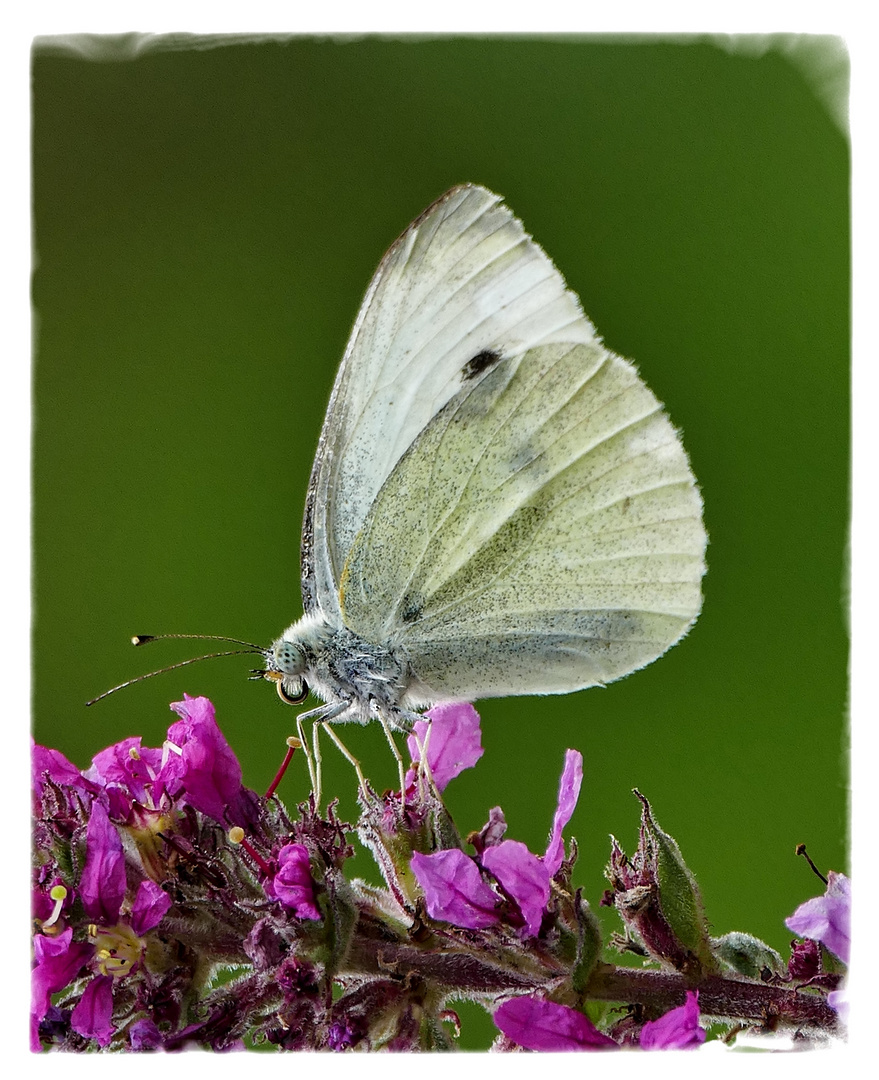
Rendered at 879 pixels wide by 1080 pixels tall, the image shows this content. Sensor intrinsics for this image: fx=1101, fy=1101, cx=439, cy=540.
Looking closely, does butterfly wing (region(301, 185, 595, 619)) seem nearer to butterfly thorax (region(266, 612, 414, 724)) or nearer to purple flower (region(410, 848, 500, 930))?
butterfly thorax (region(266, 612, 414, 724))

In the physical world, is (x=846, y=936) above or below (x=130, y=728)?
below

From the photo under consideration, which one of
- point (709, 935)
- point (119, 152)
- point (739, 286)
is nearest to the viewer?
point (709, 935)

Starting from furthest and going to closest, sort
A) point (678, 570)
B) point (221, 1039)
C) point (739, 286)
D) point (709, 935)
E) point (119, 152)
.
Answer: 1. point (739, 286)
2. point (119, 152)
3. point (678, 570)
4. point (709, 935)
5. point (221, 1039)

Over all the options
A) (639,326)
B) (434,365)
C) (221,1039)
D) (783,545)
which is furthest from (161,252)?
(221,1039)

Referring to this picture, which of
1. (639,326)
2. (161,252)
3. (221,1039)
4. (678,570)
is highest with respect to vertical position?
(161,252)

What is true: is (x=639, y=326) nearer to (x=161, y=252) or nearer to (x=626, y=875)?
(x=161, y=252)

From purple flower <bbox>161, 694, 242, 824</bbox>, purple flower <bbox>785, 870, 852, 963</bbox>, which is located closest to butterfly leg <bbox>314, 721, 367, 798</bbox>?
purple flower <bbox>161, 694, 242, 824</bbox>

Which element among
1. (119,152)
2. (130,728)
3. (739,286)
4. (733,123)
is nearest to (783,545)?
(739,286)

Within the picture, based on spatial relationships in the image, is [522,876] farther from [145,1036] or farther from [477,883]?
[145,1036]

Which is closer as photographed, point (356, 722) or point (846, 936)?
point (846, 936)
